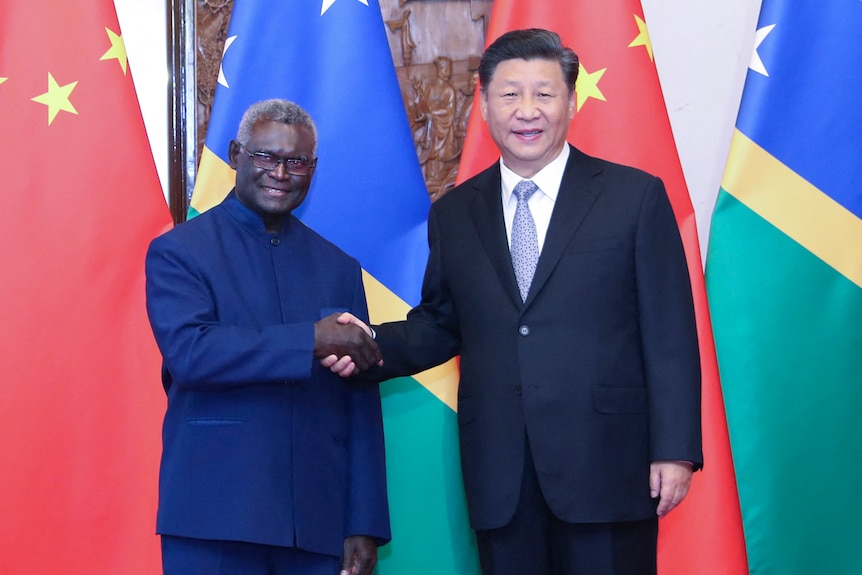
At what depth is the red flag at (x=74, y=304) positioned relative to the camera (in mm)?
2195

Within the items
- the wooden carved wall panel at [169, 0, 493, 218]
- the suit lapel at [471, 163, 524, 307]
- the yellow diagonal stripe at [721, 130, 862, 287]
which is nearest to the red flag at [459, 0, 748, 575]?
the yellow diagonal stripe at [721, 130, 862, 287]

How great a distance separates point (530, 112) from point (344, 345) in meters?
0.60

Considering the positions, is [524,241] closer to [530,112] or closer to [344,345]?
[530,112]

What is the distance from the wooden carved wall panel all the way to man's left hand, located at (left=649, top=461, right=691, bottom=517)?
3.86 ft

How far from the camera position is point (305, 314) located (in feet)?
6.06

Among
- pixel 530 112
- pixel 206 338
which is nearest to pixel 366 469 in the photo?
pixel 206 338

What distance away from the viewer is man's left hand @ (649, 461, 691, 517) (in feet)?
5.82

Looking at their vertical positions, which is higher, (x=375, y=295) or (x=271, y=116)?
(x=271, y=116)

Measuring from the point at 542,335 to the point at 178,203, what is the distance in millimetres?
1308

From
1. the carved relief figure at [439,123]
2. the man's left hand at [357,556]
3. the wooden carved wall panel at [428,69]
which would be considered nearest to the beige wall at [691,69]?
the wooden carved wall panel at [428,69]

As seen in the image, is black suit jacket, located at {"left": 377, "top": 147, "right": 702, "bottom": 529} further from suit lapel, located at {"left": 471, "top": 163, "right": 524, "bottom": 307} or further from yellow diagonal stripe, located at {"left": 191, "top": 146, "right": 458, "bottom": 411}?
yellow diagonal stripe, located at {"left": 191, "top": 146, "right": 458, "bottom": 411}

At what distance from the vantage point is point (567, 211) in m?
1.89

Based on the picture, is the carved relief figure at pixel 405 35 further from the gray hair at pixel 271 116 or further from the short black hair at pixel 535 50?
the gray hair at pixel 271 116

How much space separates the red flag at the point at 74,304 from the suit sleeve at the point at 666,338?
116 cm
